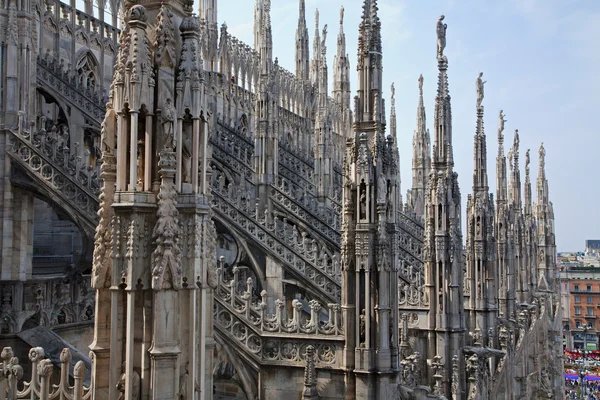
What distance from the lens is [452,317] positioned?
1570 centimetres

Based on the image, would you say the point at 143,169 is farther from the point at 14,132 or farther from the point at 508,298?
the point at 508,298

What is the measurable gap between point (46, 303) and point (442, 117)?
10394 mm

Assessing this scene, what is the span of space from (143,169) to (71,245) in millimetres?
12023

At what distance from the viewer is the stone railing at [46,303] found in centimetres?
1134

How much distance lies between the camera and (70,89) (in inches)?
726

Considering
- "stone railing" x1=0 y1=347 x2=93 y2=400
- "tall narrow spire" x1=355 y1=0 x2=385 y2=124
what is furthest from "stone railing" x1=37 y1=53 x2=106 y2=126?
"stone railing" x1=0 y1=347 x2=93 y2=400

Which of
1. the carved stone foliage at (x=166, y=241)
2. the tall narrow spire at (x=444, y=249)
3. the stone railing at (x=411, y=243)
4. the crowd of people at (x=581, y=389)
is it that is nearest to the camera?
the carved stone foliage at (x=166, y=241)

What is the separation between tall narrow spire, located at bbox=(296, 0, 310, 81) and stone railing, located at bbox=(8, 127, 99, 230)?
34012 mm

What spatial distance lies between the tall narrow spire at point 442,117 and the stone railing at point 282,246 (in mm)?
3908

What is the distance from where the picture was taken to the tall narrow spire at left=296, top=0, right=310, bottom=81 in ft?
152

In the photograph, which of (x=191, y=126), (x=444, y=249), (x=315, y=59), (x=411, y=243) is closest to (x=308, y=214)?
(x=411, y=243)

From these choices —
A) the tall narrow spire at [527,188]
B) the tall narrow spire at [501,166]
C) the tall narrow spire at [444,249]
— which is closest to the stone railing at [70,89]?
the tall narrow spire at [444,249]

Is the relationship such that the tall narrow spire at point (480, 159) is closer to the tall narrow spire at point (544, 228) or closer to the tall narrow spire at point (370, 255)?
the tall narrow spire at point (370, 255)

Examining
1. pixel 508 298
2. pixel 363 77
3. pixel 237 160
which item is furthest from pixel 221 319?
pixel 508 298
